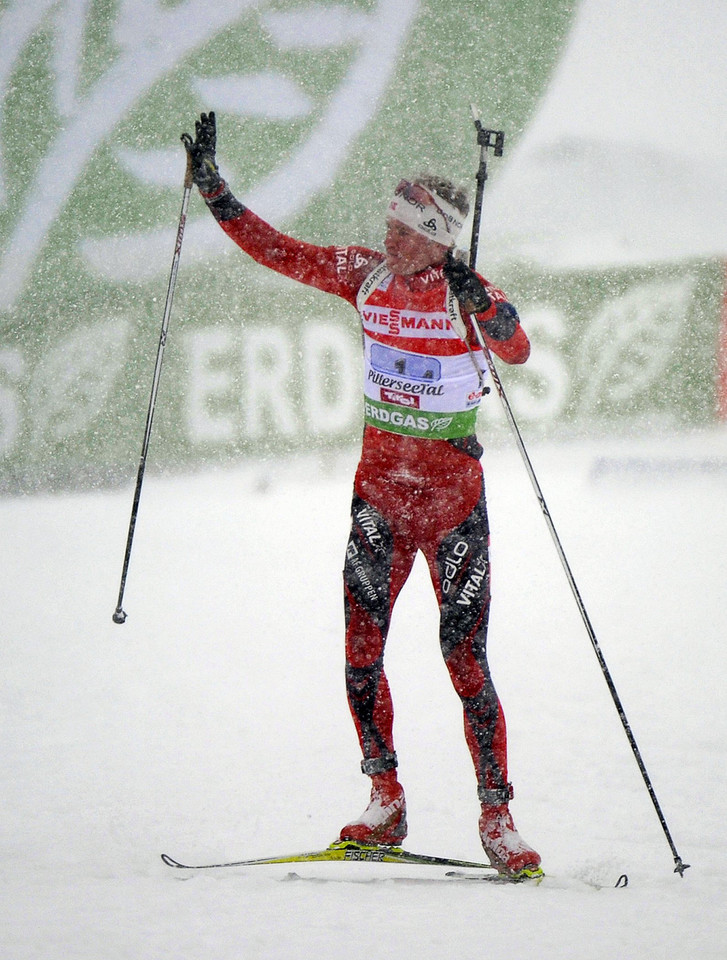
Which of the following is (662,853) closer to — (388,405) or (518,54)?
(388,405)

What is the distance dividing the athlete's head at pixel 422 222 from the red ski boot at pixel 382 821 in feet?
5.44

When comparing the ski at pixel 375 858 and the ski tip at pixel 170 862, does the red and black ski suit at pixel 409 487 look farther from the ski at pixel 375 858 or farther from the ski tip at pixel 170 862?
the ski tip at pixel 170 862

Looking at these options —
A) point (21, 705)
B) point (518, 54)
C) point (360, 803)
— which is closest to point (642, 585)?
point (360, 803)

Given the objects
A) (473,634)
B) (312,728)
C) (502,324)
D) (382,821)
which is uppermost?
(502,324)

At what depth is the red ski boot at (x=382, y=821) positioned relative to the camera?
3.37m

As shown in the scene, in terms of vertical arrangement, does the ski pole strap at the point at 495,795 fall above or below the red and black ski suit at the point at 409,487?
below

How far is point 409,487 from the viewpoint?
10.9 ft

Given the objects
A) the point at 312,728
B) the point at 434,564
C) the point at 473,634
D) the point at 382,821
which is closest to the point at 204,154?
the point at 434,564

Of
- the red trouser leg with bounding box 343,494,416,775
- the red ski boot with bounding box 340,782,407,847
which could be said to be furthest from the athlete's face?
Result: the red ski boot with bounding box 340,782,407,847

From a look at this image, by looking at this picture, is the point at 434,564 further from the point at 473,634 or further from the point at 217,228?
the point at 217,228

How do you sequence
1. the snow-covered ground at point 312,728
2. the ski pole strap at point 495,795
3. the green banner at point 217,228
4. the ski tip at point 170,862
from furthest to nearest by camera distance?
the green banner at point 217,228 < the ski tip at point 170,862 < the ski pole strap at point 495,795 < the snow-covered ground at point 312,728

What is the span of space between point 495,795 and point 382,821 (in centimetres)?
37

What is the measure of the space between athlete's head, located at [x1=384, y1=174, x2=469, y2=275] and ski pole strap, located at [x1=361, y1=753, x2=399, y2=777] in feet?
5.04

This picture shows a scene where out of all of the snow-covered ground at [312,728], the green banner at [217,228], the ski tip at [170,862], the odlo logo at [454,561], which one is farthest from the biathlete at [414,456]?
the green banner at [217,228]
